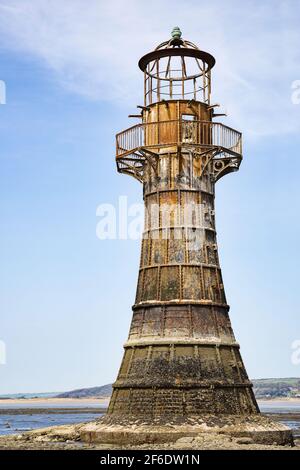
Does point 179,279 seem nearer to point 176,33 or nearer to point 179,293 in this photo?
point 179,293

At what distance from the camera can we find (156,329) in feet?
116

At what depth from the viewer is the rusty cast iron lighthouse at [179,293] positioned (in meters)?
33.7

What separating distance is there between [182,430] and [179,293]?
573 centimetres

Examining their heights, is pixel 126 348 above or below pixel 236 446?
above

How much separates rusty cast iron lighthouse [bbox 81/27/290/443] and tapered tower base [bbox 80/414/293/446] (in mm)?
50

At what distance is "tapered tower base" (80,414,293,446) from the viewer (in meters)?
32.4

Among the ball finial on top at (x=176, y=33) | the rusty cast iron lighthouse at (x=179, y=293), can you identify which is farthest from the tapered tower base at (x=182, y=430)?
the ball finial on top at (x=176, y=33)

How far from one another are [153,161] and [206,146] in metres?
2.36

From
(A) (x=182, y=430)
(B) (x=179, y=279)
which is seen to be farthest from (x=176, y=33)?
(A) (x=182, y=430)

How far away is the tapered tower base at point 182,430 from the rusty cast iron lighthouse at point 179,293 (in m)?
0.05
